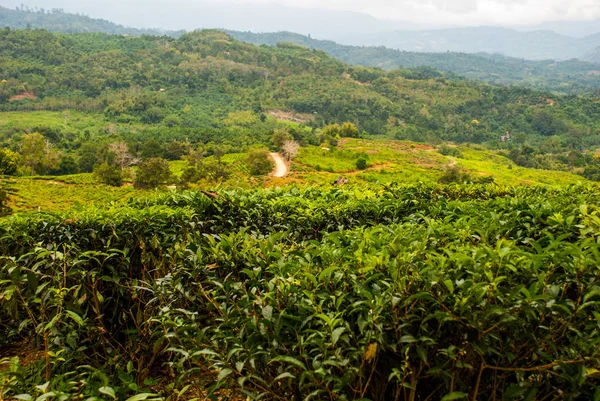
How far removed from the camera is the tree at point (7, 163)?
33031 mm

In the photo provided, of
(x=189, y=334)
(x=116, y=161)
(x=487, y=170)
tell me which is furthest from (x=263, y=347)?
(x=487, y=170)

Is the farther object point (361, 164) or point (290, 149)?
point (290, 149)

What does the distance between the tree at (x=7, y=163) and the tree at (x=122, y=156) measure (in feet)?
32.7

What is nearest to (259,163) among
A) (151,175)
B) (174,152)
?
(151,175)

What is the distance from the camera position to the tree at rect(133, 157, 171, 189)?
31.6 metres

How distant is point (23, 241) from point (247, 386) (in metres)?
2.45

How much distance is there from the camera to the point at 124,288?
10.3 feet

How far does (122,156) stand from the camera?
4369 centimetres

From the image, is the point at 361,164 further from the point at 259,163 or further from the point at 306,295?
the point at 306,295

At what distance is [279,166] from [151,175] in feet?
53.9

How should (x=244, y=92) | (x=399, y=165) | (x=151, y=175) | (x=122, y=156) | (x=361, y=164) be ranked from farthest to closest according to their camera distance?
(x=244, y=92) → (x=399, y=165) → (x=361, y=164) → (x=122, y=156) → (x=151, y=175)

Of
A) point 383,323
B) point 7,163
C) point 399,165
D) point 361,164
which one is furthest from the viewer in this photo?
point 399,165

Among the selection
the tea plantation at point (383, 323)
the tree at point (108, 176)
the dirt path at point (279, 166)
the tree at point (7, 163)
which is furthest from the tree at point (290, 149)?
the tea plantation at point (383, 323)

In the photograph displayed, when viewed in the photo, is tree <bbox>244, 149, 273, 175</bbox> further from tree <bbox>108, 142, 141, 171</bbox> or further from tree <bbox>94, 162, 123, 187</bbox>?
tree <bbox>108, 142, 141, 171</bbox>
